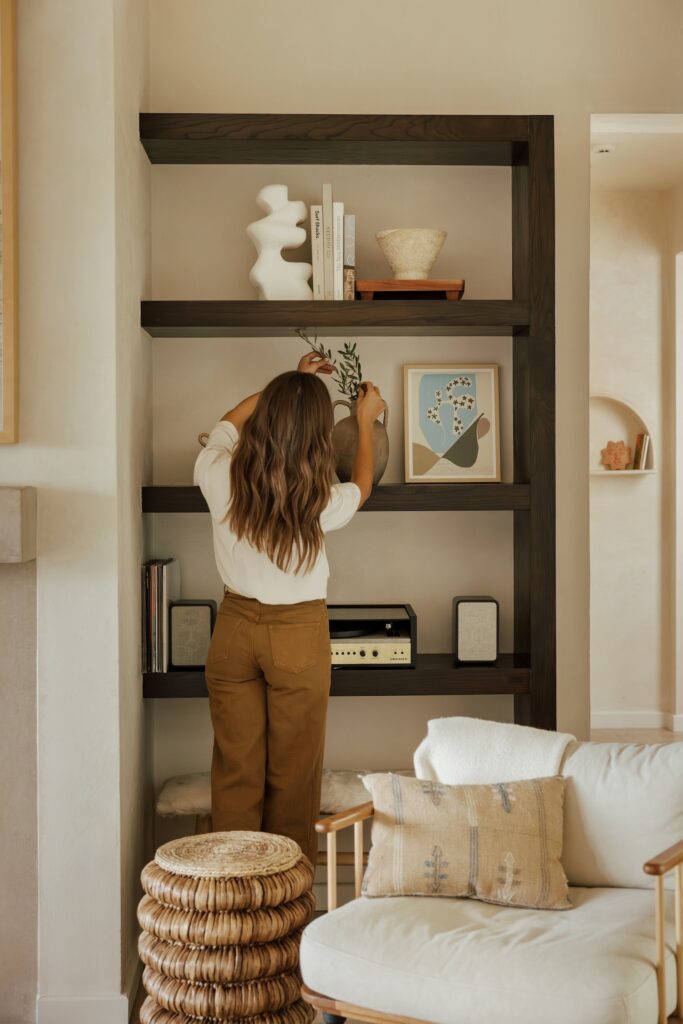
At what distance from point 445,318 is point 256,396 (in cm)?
62

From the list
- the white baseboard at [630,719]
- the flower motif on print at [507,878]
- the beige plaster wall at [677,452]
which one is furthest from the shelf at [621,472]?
the flower motif on print at [507,878]

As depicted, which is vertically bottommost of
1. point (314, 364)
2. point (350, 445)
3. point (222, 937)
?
point (222, 937)

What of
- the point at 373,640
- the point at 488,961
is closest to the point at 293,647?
the point at 373,640

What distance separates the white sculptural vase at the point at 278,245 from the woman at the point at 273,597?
43cm

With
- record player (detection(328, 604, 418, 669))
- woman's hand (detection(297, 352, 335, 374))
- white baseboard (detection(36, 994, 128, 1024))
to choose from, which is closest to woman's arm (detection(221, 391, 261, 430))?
woman's hand (detection(297, 352, 335, 374))

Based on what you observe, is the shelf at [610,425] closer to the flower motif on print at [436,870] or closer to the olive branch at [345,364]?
the olive branch at [345,364]

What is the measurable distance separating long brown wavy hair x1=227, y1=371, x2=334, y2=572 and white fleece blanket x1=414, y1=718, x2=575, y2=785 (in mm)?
614

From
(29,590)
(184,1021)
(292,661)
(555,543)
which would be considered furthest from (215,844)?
(555,543)

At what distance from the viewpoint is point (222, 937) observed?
233 centimetres

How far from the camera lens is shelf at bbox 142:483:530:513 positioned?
3176mm

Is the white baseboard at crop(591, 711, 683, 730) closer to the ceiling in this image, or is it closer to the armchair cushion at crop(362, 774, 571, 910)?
the ceiling

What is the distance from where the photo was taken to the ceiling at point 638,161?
16.1 ft

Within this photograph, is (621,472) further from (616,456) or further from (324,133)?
(324,133)

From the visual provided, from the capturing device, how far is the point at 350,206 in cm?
351
